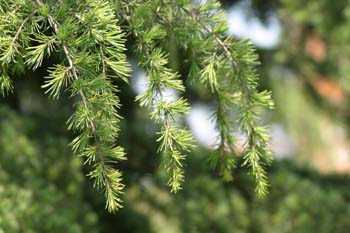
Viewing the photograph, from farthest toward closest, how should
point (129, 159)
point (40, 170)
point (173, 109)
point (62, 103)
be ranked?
1. point (62, 103)
2. point (129, 159)
3. point (40, 170)
4. point (173, 109)

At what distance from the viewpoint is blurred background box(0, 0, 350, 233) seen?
6.73 ft

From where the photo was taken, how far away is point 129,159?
2.64m

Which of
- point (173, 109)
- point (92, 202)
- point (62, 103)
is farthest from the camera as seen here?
point (62, 103)

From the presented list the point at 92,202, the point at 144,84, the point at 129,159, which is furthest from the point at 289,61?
the point at 144,84

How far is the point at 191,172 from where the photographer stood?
254cm

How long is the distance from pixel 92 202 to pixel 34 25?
57.3 inches

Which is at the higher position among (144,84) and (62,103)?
(144,84)

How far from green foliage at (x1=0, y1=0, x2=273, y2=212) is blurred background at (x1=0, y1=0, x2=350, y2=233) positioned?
0.37 m

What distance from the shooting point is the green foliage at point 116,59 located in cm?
102

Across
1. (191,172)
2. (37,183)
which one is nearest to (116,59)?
(37,183)

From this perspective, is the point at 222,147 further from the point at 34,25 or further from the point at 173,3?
the point at 34,25

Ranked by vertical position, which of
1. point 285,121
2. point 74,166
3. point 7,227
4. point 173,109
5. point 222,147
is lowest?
point 285,121

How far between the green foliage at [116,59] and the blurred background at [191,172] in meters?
0.37

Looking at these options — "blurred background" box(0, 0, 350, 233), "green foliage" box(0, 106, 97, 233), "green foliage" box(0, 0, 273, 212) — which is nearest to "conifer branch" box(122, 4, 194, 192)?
"green foliage" box(0, 0, 273, 212)
